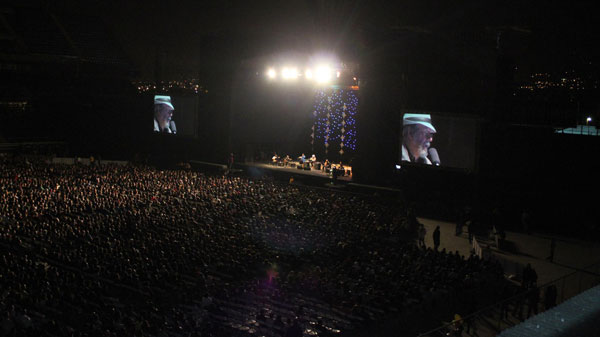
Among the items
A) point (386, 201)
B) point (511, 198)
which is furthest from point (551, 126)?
point (386, 201)

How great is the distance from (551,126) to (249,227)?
12.3 m

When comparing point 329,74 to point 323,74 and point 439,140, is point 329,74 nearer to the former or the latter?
point 323,74

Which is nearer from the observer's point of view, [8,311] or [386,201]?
[8,311]

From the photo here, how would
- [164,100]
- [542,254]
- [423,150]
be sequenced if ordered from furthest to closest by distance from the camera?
1. [164,100]
2. [423,150]
3. [542,254]

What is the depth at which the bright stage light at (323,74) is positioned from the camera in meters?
29.0

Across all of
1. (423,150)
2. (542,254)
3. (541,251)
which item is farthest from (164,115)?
(542,254)

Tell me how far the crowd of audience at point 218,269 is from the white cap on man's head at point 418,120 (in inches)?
184

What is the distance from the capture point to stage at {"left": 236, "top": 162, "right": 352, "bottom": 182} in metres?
29.1

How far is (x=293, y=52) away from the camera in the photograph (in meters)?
→ 32.3

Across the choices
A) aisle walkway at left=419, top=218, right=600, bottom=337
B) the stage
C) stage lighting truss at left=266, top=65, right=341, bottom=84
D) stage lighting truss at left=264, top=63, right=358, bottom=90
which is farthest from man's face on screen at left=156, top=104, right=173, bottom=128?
aisle walkway at left=419, top=218, right=600, bottom=337

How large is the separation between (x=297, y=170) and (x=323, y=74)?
5.78 m

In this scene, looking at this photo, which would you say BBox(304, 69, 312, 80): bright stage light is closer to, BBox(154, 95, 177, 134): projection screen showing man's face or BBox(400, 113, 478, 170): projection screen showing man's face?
BBox(400, 113, 478, 170): projection screen showing man's face

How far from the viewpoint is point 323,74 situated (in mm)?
29188

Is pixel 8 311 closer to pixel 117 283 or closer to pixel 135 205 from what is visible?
pixel 117 283
